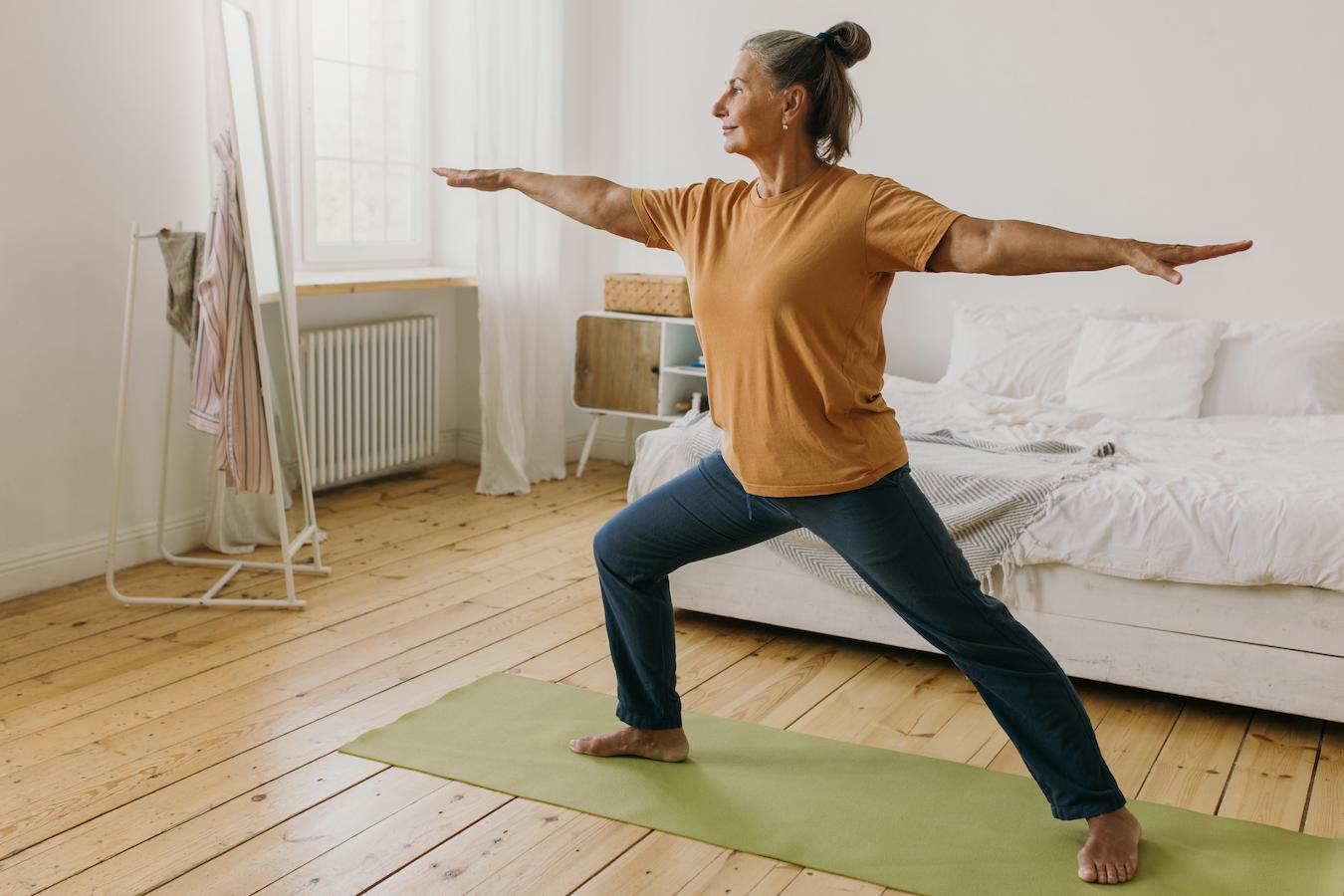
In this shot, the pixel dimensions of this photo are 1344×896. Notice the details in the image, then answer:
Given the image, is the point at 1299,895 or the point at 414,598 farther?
the point at 414,598

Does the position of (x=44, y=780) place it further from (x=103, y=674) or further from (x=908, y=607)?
(x=908, y=607)

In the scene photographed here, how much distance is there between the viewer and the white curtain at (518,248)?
475 cm

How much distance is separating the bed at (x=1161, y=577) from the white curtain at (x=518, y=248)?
1.66m

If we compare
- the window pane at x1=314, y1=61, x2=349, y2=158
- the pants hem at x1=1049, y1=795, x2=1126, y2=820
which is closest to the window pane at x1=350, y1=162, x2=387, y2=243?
the window pane at x1=314, y1=61, x2=349, y2=158

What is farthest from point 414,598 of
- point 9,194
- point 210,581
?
point 9,194

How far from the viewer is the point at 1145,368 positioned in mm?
3934

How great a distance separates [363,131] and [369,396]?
39.7 inches

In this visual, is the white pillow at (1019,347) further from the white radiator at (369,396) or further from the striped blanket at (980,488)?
the white radiator at (369,396)

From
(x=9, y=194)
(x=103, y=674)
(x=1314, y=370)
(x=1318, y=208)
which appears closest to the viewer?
(x=103, y=674)

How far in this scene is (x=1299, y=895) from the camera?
1985mm

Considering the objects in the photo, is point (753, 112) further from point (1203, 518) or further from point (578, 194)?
point (1203, 518)

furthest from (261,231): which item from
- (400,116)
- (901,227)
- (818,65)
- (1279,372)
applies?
(1279,372)

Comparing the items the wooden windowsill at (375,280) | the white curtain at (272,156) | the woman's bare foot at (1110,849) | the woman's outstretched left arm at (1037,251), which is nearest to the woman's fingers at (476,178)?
the woman's outstretched left arm at (1037,251)

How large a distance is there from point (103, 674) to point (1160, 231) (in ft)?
11.7
